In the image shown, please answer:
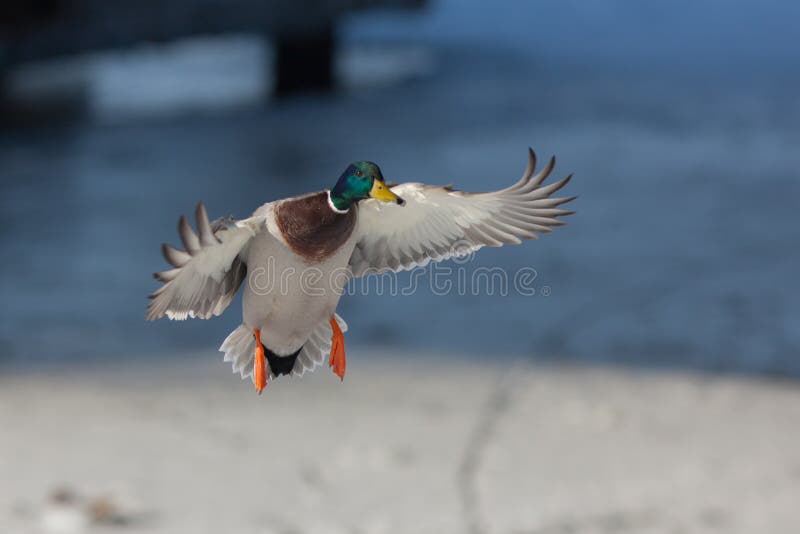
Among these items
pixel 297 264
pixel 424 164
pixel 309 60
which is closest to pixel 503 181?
pixel 424 164

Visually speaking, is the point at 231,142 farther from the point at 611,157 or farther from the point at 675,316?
the point at 675,316

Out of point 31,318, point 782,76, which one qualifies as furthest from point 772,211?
point 31,318

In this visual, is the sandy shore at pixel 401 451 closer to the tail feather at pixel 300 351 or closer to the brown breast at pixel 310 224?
the tail feather at pixel 300 351

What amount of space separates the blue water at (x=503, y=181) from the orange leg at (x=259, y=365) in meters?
13.4

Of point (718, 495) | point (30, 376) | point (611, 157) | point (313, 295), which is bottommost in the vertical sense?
point (313, 295)

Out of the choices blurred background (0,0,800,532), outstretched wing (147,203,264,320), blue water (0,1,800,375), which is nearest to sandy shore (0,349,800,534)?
blurred background (0,0,800,532)

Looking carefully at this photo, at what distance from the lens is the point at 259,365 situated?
1156mm

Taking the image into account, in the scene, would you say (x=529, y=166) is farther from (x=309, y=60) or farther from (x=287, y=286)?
(x=309, y=60)

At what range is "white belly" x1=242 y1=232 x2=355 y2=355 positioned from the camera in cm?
108

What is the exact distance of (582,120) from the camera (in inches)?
1104

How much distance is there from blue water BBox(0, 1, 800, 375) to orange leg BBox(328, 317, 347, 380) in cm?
1339

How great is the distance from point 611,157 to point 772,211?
14.7 feet

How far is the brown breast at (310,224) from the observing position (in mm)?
1066

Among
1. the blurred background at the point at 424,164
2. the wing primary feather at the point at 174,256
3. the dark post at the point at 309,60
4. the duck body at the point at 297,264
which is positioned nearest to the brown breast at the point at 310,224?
the duck body at the point at 297,264
